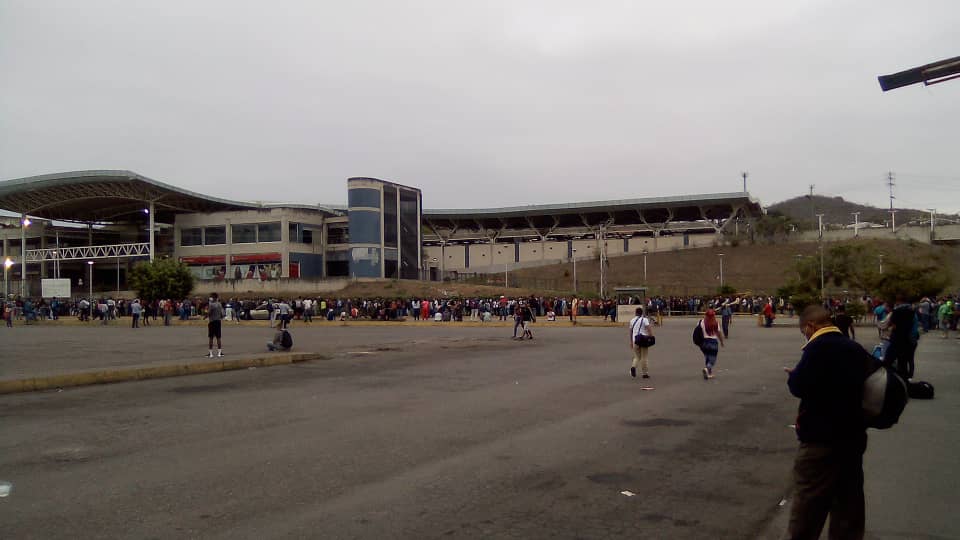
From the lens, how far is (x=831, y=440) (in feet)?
12.9

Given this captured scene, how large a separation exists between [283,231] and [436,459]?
2756 inches

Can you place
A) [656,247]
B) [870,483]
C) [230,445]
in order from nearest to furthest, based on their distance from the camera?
[870,483]
[230,445]
[656,247]

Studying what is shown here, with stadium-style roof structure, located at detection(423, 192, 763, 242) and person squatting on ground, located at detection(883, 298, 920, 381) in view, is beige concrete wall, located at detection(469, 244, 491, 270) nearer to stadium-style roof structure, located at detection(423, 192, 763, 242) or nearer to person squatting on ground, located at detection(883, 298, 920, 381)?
stadium-style roof structure, located at detection(423, 192, 763, 242)

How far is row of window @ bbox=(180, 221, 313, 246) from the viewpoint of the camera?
74938 mm

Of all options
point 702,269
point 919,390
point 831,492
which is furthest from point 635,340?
point 702,269

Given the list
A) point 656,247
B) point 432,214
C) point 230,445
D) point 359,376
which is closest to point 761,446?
point 230,445

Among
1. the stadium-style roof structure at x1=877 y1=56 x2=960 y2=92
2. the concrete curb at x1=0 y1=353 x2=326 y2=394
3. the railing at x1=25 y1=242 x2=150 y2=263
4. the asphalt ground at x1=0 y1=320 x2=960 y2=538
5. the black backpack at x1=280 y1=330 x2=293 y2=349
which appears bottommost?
the asphalt ground at x1=0 y1=320 x2=960 y2=538

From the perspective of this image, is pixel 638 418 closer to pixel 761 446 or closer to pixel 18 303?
pixel 761 446

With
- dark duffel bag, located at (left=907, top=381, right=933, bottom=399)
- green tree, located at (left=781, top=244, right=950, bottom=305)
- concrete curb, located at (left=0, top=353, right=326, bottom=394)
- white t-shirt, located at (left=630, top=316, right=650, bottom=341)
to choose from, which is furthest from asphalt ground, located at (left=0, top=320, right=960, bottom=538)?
green tree, located at (left=781, top=244, right=950, bottom=305)

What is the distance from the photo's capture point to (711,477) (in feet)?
20.9

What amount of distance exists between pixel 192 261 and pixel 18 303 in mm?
23806

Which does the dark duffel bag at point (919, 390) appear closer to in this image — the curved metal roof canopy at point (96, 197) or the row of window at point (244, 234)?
the curved metal roof canopy at point (96, 197)

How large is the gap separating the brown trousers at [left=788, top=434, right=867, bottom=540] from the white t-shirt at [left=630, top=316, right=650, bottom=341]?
381 inches

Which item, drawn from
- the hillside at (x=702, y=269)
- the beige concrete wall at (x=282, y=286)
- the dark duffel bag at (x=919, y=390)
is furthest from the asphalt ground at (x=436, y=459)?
the hillside at (x=702, y=269)
